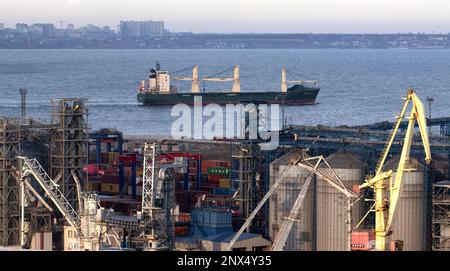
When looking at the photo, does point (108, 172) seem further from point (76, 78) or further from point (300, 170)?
point (76, 78)

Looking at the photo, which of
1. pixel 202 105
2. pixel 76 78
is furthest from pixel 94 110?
pixel 76 78

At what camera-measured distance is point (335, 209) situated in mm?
27812

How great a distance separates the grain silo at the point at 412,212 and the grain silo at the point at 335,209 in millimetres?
1183

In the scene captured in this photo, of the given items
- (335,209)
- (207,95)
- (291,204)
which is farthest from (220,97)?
(335,209)

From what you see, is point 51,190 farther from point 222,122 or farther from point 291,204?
point 222,122

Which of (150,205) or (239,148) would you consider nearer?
(150,205)

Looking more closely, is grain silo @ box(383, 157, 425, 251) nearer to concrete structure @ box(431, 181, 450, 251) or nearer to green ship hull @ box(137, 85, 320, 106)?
concrete structure @ box(431, 181, 450, 251)

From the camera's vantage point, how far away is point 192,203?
117 feet

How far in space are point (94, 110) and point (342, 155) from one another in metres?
61.2

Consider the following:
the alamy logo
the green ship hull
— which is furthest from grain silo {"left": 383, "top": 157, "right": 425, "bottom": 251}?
the green ship hull

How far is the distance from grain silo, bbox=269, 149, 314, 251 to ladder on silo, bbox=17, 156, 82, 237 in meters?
5.01

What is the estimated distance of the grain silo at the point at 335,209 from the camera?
2759 cm

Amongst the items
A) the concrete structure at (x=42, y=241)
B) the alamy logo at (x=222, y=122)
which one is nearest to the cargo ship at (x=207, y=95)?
the alamy logo at (x=222, y=122)

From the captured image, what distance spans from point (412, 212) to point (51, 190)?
8.40 meters
